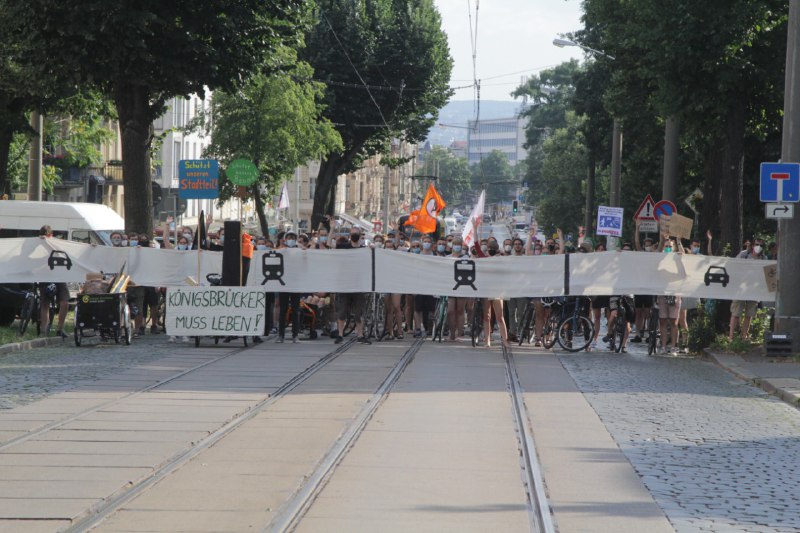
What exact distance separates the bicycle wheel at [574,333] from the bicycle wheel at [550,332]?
211mm

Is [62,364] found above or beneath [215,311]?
beneath

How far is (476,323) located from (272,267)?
151 inches

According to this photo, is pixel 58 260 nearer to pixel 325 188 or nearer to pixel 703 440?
pixel 703 440

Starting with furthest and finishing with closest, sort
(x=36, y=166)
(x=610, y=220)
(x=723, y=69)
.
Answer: (x=610, y=220)
(x=36, y=166)
(x=723, y=69)

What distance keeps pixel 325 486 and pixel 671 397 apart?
712 cm

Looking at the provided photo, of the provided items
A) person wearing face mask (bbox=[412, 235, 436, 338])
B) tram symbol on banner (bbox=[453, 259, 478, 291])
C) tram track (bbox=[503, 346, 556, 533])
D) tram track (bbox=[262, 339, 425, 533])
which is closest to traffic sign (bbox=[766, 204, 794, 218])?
tram symbol on banner (bbox=[453, 259, 478, 291])

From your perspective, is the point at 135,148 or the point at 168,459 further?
the point at 135,148

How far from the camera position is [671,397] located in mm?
15062

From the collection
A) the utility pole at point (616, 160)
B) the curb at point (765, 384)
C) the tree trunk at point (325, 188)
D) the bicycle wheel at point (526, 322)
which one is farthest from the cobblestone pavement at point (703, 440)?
the tree trunk at point (325, 188)

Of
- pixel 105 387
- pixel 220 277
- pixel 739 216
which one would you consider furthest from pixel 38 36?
pixel 739 216

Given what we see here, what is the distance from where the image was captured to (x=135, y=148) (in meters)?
25.8

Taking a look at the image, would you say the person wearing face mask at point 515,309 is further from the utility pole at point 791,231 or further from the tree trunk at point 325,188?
the tree trunk at point 325,188

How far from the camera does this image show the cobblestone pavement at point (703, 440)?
339 inches

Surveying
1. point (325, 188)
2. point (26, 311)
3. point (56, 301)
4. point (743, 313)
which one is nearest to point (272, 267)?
point (56, 301)
